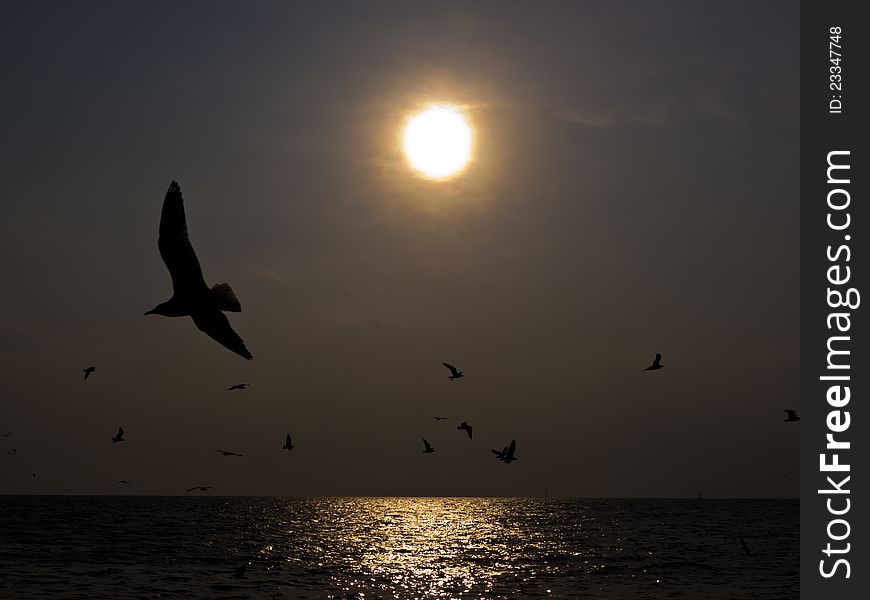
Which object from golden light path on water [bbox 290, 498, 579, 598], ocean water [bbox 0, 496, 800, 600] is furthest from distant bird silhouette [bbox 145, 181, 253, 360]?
golden light path on water [bbox 290, 498, 579, 598]

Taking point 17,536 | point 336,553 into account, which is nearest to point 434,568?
point 336,553

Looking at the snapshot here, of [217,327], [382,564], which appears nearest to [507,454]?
[382,564]

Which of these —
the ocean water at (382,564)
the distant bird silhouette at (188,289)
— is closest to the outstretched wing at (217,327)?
the distant bird silhouette at (188,289)

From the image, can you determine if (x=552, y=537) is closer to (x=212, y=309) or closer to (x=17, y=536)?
(x=17, y=536)

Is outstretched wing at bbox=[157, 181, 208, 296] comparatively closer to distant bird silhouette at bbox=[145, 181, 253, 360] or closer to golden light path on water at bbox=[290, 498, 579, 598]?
distant bird silhouette at bbox=[145, 181, 253, 360]

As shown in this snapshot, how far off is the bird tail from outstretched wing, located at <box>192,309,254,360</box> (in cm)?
19

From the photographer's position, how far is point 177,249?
13070 millimetres

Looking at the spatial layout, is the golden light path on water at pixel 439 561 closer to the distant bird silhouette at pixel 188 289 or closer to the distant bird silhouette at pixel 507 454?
the distant bird silhouette at pixel 507 454

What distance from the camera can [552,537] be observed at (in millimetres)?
70500

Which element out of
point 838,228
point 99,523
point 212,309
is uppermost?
point 838,228

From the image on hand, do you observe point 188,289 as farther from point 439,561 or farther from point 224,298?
point 439,561

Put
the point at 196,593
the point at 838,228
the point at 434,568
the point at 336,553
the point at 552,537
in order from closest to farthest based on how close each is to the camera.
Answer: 1. the point at 838,228
2. the point at 196,593
3. the point at 434,568
4. the point at 336,553
5. the point at 552,537

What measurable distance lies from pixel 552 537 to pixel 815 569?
170 ft

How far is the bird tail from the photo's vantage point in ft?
43.2
